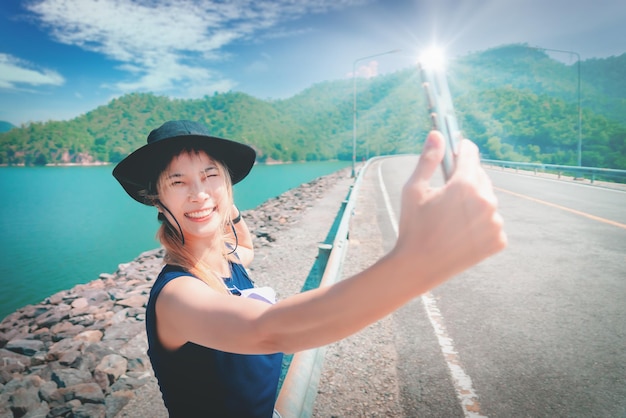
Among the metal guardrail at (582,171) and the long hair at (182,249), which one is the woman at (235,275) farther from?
the metal guardrail at (582,171)

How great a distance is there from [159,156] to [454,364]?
299 centimetres

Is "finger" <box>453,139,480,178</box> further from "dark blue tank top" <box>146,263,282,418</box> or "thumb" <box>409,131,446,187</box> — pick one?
"dark blue tank top" <box>146,263,282,418</box>

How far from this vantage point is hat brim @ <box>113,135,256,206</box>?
4.93ft

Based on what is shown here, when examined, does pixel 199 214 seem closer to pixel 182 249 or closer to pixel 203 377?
pixel 182 249

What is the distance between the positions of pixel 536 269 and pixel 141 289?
287 inches

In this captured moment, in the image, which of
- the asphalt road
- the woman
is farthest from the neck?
the asphalt road

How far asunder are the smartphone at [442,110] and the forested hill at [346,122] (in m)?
14.7

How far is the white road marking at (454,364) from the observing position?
262cm

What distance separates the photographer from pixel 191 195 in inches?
58.4

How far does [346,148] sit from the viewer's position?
401 ft

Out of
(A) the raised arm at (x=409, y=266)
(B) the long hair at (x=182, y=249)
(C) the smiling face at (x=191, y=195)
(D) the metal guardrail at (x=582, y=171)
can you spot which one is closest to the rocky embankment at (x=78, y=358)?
(B) the long hair at (x=182, y=249)

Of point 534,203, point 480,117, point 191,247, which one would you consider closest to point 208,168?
point 191,247

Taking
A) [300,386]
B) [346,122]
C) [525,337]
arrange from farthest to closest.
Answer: [346,122], [525,337], [300,386]

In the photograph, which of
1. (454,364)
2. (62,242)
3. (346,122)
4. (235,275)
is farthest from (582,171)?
(346,122)
